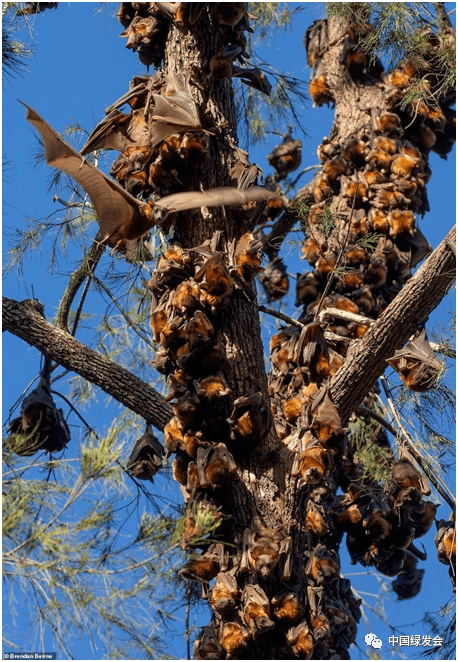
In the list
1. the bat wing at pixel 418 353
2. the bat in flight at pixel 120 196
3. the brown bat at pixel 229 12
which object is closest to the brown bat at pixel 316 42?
the brown bat at pixel 229 12

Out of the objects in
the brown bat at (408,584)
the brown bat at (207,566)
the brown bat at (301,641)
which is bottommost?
the brown bat at (301,641)

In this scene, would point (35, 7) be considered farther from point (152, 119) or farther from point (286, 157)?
point (286, 157)

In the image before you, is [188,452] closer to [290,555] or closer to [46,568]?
[290,555]

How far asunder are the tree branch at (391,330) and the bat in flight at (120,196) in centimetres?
63

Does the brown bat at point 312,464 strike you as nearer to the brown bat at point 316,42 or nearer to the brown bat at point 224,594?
the brown bat at point 224,594

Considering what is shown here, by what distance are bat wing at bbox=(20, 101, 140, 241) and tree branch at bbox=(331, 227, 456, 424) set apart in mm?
1002

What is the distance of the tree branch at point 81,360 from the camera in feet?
12.7

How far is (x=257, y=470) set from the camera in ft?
11.9

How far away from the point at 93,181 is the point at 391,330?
124 centimetres

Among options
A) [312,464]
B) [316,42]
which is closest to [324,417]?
[312,464]

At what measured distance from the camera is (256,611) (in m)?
3.33

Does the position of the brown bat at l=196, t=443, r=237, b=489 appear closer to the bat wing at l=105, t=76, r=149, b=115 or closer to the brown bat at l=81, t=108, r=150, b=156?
the brown bat at l=81, t=108, r=150, b=156

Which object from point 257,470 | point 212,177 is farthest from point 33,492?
point 212,177

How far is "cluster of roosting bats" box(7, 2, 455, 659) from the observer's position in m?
3.46
